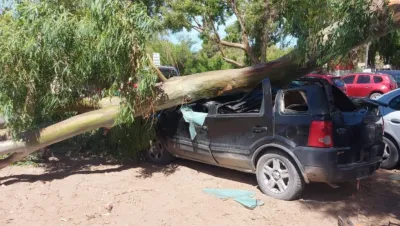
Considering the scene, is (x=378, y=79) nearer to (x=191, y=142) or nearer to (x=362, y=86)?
(x=362, y=86)

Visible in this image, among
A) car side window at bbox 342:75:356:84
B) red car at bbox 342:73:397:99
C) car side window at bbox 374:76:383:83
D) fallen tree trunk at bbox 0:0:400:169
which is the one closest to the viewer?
fallen tree trunk at bbox 0:0:400:169

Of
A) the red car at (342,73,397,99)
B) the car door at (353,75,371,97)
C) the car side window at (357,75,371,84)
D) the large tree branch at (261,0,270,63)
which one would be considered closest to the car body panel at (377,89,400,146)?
the large tree branch at (261,0,270,63)

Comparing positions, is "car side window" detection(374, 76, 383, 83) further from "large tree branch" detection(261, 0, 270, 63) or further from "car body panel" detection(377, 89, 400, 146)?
"car body panel" detection(377, 89, 400, 146)

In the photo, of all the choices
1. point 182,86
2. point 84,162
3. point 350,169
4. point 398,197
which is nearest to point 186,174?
point 182,86

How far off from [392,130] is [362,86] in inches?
568

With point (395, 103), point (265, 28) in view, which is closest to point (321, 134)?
point (395, 103)

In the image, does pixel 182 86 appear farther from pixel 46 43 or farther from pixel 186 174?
pixel 46 43

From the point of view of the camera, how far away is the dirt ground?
5.06 meters

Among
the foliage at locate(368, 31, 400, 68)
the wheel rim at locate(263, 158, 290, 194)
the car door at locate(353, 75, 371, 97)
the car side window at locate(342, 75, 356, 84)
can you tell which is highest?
the foliage at locate(368, 31, 400, 68)

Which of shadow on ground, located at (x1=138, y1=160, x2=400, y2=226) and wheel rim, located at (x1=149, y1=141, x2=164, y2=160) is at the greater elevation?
wheel rim, located at (x1=149, y1=141, x2=164, y2=160)

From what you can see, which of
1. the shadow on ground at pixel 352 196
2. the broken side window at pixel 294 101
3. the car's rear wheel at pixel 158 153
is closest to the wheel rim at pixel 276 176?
the shadow on ground at pixel 352 196

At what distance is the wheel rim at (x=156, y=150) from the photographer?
7.55 m

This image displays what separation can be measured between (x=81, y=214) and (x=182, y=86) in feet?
8.75

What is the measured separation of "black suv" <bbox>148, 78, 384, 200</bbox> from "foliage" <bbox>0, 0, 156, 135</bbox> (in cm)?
137
